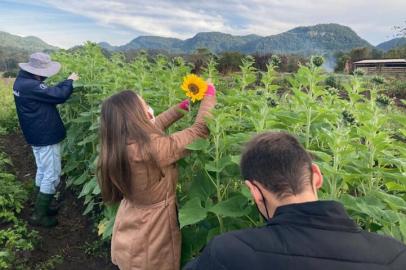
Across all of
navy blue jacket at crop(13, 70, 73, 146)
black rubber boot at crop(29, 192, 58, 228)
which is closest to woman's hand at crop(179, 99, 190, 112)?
navy blue jacket at crop(13, 70, 73, 146)

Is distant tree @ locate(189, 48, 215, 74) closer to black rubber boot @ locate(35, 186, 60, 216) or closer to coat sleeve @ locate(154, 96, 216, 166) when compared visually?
coat sleeve @ locate(154, 96, 216, 166)

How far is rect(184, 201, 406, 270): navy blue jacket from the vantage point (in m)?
1.27

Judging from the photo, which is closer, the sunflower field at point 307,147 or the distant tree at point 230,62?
the sunflower field at point 307,147

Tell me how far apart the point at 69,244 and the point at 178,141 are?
8.10ft

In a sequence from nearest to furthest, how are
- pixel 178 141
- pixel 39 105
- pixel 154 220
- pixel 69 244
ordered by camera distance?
1. pixel 178 141
2. pixel 154 220
3. pixel 69 244
4. pixel 39 105

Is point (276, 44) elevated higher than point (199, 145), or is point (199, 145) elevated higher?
point (276, 44)

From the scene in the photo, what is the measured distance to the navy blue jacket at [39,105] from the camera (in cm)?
483

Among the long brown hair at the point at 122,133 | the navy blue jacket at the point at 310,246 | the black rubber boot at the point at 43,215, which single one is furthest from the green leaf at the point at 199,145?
the black rubber boot at the point at 43,215

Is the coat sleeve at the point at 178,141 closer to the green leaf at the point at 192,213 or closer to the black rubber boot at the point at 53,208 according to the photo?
the green leaf at the point at 192,213

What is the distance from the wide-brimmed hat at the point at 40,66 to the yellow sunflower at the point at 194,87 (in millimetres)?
2737

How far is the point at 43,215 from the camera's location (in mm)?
4957

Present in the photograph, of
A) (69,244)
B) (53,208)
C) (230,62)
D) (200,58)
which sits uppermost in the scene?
(200,58)

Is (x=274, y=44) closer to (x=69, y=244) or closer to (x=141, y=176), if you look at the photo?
(x=69, y=244)

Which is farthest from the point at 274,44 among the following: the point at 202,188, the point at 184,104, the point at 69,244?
the point at 202,188
